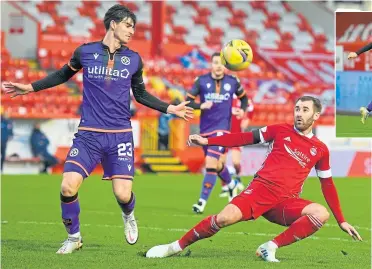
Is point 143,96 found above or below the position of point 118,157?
above

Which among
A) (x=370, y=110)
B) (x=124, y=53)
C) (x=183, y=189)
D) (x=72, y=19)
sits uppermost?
(x=72, y=19)

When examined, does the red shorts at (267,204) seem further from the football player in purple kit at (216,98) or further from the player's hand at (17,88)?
the football player in purple kit at (216,98)

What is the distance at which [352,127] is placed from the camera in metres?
7.12

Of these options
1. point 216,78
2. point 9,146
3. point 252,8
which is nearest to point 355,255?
point 216,78

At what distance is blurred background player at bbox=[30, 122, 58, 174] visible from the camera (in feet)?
76.3

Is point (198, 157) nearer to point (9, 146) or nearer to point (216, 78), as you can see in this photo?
point (9, 146)

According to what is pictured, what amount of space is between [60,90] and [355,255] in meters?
19.3

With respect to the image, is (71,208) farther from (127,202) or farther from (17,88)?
(17,88)

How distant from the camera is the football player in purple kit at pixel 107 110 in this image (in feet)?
29.3

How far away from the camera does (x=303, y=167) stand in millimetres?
8508

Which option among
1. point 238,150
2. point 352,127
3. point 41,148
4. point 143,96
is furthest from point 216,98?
point 41,148

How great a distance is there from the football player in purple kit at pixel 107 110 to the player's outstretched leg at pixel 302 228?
4.81ft

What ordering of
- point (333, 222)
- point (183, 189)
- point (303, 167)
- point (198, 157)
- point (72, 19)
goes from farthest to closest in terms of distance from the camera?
point (72, 19), point (198, 157), point (183, 189), point (333, 222), point (303, 167)

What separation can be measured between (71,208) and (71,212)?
0.04 m
